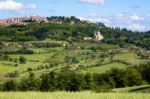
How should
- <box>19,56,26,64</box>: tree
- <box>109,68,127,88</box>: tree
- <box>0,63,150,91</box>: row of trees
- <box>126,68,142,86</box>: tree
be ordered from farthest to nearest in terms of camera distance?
1. <box>19,56,26,64</box>: tree
2. <box>109,68,127,88</box>: tree
3. <box>126,68,142,86</box>: tree
4. <box>0,63,150,91</box>: row of trees

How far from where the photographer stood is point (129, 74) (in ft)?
262

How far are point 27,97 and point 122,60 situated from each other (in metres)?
135

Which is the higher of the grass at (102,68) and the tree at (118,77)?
the tree at (118,77)

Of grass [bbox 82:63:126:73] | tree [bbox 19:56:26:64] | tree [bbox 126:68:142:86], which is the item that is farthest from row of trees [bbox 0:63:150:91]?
tree [bbox 19:56:26:64]

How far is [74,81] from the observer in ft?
220

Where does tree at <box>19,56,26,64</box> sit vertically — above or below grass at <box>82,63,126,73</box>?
below

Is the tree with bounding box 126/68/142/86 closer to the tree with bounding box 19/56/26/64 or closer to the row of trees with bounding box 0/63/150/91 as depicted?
the row of trees with bounding box 0/63/150/91

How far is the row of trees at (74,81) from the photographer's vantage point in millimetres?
67188

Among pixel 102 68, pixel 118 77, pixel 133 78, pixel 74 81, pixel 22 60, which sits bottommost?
pixel 22 60

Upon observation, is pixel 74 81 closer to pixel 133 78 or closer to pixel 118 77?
pixel 118 77

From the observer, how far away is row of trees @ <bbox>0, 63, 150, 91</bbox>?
67188 millimetres

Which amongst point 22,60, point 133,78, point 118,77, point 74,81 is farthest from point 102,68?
point 74,81

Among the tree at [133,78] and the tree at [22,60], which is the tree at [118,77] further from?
the tree at [22,60]

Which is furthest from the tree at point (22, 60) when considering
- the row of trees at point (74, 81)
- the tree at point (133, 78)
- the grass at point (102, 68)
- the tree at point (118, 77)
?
the tree at point (133, 78)
